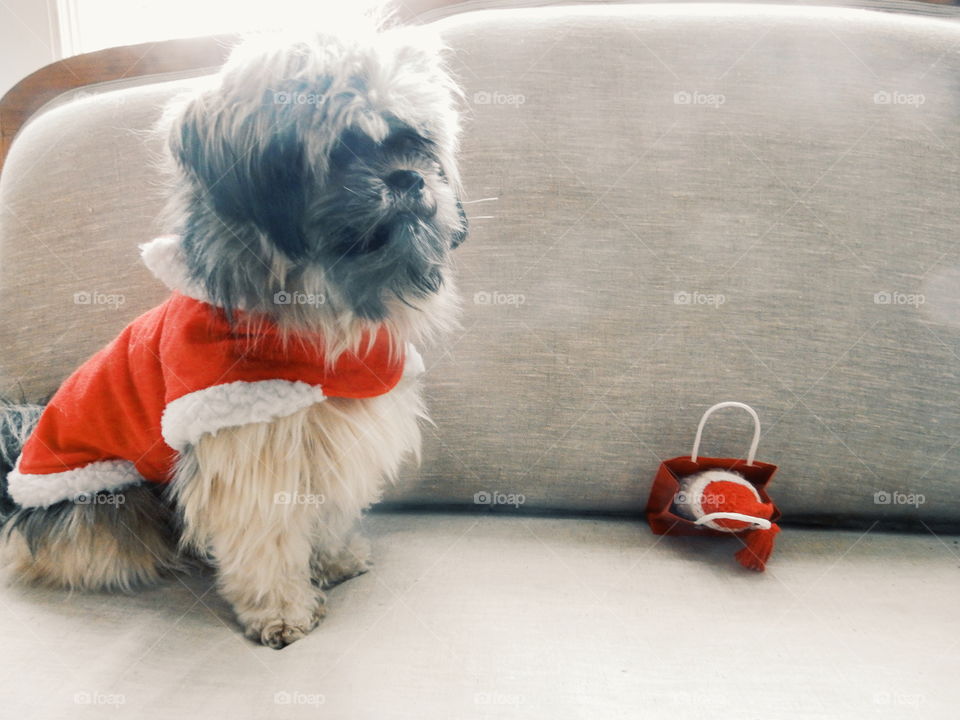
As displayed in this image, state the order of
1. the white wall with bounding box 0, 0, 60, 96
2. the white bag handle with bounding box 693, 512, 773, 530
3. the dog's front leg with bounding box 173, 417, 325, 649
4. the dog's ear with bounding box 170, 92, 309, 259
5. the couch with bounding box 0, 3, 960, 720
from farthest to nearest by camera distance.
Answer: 1. the white wall with bounding box 0, 0, 60, 96
2. the couch with bounding box 0, 3, 960, 720
3. the white bag handle with bounding box 693, 512, 773, 530
4. the dog's front leg with bounding box 173, 417, 325, 649
5. the dog's ear with bounding box 170, 92, 309, 259

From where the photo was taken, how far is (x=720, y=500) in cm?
107

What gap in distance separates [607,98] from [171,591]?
113cm

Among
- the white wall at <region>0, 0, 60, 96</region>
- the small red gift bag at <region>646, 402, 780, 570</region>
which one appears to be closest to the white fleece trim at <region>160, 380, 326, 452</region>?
the small red gift bag at <region>646, 402, 780, 570</region>

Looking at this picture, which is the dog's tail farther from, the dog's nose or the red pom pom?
the red pom pom

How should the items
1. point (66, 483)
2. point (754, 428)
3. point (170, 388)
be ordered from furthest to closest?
1. point (754, 428)
2. point (66, 483)
3. point (170, 388)

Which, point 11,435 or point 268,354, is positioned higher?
point 268,354

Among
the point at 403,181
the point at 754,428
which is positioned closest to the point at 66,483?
the point at 403,181

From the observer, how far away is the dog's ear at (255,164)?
2.53 feet

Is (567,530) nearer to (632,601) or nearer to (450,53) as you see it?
(632,601)

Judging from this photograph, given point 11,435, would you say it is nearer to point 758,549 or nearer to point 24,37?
point 24,37

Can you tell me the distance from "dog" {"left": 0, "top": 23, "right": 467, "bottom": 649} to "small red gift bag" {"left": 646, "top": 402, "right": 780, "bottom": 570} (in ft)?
1.47

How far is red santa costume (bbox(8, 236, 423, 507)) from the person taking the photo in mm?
868

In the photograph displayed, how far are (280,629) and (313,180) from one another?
623mm

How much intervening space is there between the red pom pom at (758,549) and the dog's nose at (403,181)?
77 centimetres
